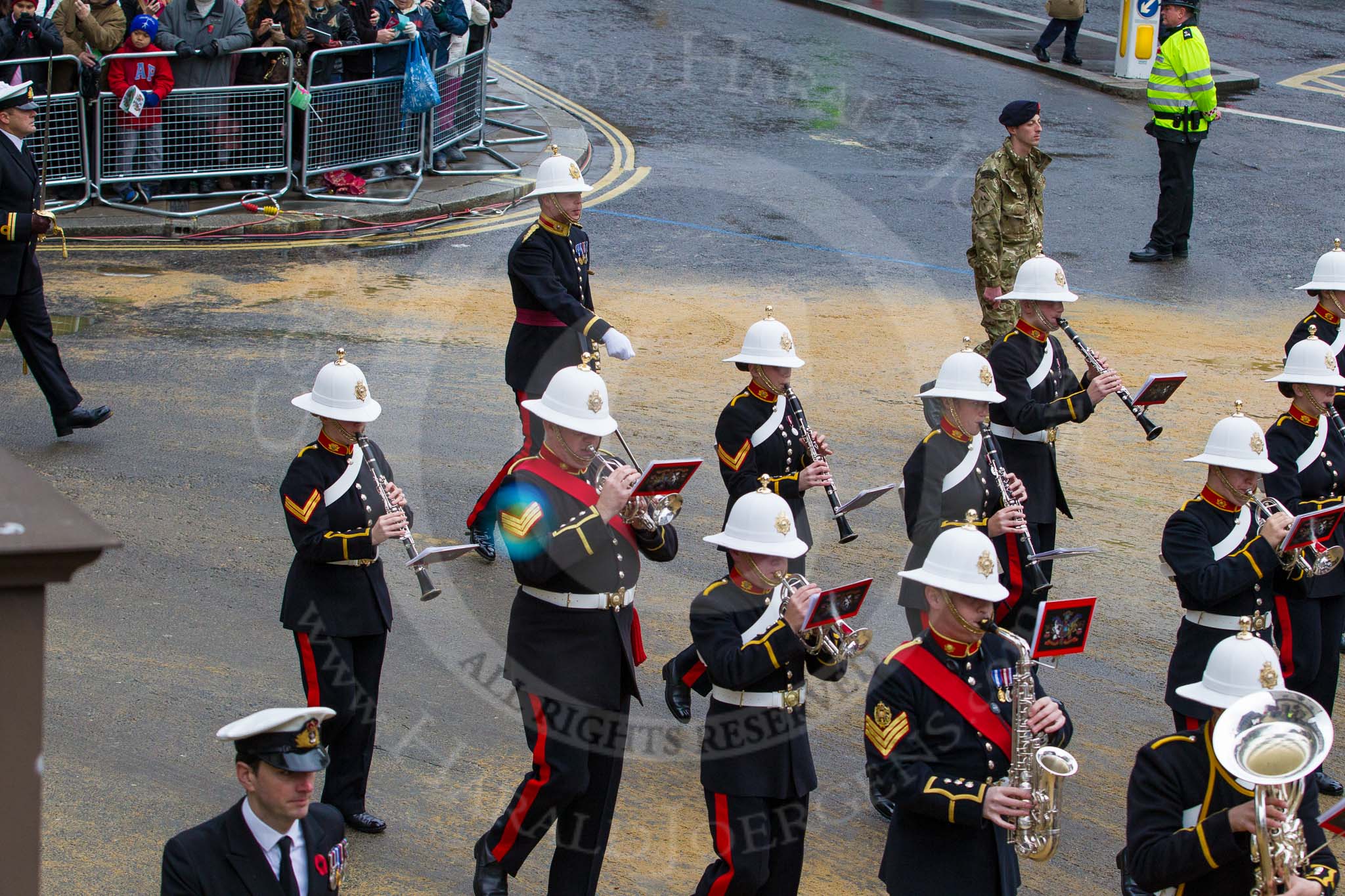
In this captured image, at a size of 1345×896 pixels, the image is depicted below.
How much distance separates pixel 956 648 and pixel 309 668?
2.72 m

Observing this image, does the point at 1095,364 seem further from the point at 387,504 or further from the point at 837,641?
the point at 387,504

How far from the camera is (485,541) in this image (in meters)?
9.10

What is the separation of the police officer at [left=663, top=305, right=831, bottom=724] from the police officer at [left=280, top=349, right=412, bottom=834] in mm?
1647

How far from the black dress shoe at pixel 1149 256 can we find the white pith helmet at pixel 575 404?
10522mm

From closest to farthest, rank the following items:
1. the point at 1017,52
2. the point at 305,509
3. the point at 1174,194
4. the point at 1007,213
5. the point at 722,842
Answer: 1. the point at 722,842
2. the point at 305,509
3. the point at 1007,213
4. the point at 1174,194
5. the point at 1017,52

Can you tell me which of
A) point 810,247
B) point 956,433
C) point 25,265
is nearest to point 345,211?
point 810,247

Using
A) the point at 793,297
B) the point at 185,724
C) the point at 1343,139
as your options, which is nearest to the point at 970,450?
the point at 185,724

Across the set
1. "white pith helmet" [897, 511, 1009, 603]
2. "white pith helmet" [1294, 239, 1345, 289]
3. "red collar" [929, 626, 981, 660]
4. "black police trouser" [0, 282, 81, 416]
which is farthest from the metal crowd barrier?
"red collar" [929, 626, 981, 660]

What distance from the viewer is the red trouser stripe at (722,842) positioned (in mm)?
5695

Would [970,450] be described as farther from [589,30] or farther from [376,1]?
[589,30]

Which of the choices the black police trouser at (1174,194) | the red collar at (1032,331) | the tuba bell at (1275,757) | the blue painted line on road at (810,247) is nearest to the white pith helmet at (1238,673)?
the tuba bell at (1275,757)

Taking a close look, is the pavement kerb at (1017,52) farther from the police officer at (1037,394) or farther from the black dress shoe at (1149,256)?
the police officer at (1037,394)

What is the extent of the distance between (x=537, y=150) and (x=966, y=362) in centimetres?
1136

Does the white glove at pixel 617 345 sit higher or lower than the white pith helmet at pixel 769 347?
lower
